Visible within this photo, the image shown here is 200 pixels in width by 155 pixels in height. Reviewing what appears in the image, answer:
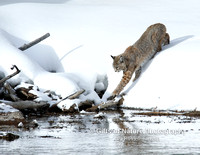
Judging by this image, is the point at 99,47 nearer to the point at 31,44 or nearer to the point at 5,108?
the point at 31,44

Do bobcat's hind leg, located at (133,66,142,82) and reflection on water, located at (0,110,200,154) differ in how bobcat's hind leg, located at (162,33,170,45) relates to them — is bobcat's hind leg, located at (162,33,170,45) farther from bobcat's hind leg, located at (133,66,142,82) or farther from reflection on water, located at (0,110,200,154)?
reflection on water, located at (0,110,200,154)

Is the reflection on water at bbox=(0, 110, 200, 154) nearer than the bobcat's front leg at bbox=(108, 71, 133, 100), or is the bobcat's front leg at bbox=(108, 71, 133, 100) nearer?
the reflection on water at bbox=(0, 110, 200, 154)

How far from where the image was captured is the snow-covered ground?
16109 millimetres

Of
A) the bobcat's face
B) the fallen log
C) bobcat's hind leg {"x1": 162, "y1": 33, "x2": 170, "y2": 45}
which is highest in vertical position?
bobcat's hind leg {"x1": 162, "y1": 33, "x2": 170, "y2": 45}

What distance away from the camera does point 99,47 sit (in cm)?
1941

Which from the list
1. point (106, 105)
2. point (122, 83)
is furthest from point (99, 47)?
point (106, 105)

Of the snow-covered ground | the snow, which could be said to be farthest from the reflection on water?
the snow-covered ground

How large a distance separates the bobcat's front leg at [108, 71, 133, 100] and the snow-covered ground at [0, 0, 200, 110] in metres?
0.32

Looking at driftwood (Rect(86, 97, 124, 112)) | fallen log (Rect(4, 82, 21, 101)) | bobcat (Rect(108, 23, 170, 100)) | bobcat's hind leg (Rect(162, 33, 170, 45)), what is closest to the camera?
fallen log (Rect(4, 82, 21, 101))

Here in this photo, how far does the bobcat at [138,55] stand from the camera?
16844mm

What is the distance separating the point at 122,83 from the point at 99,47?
294 cm

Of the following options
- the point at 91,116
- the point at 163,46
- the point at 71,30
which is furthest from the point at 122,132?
the point at 71,30

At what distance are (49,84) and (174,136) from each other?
6.97 meters

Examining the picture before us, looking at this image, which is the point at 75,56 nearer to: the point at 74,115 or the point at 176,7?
the point at 74,115
